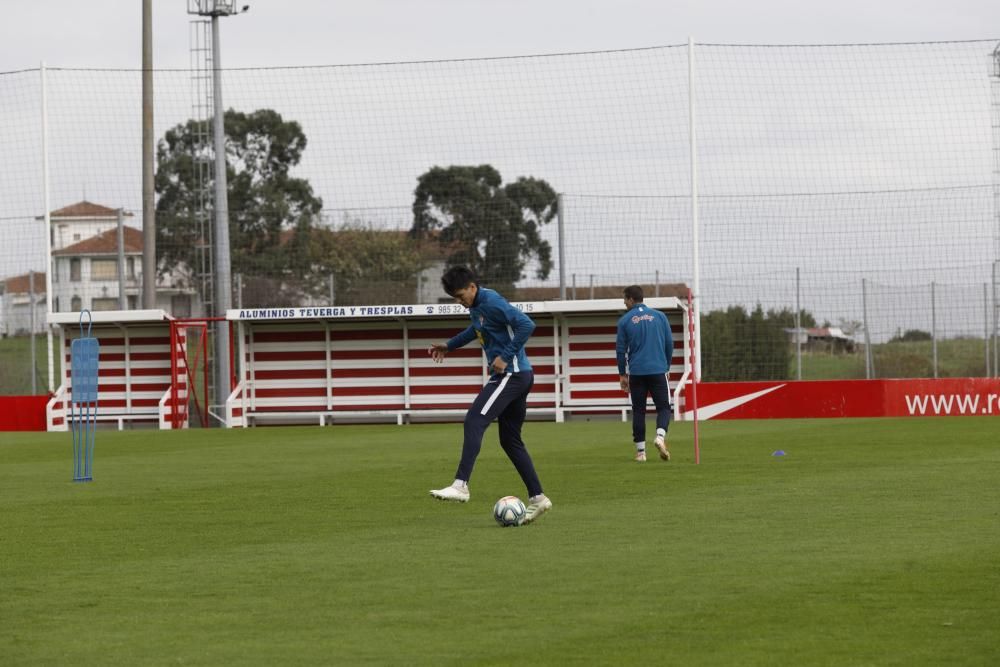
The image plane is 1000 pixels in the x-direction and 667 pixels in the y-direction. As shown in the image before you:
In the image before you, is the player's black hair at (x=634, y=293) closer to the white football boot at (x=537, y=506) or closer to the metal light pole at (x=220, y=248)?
the white football boot at (x=537, y=506)

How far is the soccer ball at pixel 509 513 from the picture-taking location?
1044cm

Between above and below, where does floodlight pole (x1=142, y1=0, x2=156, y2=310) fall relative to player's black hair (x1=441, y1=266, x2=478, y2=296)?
above

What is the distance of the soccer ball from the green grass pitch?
15 centimetres

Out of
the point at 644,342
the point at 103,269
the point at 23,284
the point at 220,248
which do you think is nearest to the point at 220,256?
the point at 220,248

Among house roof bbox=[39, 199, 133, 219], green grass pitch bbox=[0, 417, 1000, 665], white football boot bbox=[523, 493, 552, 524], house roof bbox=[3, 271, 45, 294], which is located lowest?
green grass pitch bbox=[0, 417, 1000, 665]

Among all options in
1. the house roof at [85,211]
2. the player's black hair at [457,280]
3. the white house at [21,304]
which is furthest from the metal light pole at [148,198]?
the player's black hair at [457,280]

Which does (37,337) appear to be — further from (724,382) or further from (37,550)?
(37,550)

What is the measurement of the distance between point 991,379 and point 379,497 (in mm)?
16806

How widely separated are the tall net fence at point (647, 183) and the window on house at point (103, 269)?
4031 millimetres

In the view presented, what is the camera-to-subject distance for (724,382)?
92.1ft

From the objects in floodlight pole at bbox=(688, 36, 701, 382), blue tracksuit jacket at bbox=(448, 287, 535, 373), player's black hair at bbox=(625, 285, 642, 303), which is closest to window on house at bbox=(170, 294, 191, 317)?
floodlight pole at bbox=(688, 36, 701, 382)

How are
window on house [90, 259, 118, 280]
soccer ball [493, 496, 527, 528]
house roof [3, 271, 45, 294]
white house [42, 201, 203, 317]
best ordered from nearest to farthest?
soccer ball [493, 496, 527, 528], house roof [3, 271, 45, 294], white house [42, 201, 203, 317], window on house [90, 259, 118, 280]

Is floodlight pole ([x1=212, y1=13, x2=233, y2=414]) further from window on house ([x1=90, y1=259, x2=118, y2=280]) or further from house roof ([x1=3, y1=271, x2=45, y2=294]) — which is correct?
window on house ([x1=90, y1=259, x2=118, y2=280])

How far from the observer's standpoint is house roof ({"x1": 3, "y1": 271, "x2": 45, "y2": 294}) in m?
30.7
